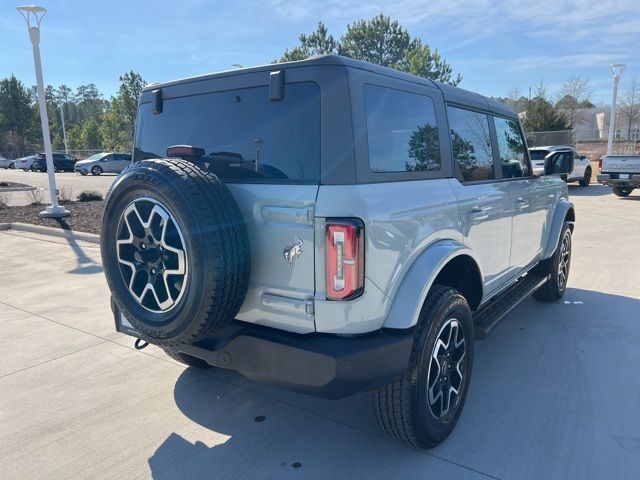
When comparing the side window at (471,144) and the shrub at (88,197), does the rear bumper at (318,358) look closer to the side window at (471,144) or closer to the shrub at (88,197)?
the side window at (471,144)

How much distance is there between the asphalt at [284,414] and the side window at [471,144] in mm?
1523

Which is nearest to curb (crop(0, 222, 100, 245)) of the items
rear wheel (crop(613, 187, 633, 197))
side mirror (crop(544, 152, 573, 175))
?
side mirror (crop(544, 152, 573, 175))

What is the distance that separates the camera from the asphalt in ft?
8.67

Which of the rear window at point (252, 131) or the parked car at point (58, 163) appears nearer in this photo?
the rear window at point (252, 131)

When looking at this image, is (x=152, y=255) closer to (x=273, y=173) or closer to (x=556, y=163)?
(x=273, y=173)

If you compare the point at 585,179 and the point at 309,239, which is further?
the point at 585,179

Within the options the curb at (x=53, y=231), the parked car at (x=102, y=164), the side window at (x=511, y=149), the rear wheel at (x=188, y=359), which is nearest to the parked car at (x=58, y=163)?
the parked car at (x=102, y=164)

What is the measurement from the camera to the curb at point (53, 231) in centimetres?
918

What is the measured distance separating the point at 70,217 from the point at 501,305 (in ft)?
35.4

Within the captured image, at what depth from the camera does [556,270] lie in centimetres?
512

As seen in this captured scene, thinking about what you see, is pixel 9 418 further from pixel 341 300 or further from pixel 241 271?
A: pixel 341 300

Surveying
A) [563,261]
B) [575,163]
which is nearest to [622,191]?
[575,163]

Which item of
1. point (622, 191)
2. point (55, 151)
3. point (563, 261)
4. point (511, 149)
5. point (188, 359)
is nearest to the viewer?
point (188, 359)

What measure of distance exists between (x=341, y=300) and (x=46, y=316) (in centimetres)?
400
